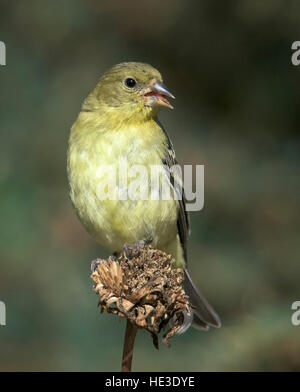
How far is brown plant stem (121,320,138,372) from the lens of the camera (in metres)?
2.46

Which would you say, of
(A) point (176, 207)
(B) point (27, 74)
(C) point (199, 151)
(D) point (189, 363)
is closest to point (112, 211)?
(A) point (176, 207)

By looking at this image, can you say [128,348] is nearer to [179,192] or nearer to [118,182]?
[118,182]

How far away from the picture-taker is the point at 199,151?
6090 mm

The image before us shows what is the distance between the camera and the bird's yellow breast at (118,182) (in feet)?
12.7

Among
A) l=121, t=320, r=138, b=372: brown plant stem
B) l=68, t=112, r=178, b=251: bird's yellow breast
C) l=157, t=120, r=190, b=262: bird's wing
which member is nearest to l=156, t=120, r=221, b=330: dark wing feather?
l=157, t=120, r=190, b=262: bird's wing

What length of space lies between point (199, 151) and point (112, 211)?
7.60 ft

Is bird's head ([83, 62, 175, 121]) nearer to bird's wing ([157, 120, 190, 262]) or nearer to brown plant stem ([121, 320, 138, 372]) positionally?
bird's wing ([157, 120, 190, 262])

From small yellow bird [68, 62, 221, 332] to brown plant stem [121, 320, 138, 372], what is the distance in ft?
3.99

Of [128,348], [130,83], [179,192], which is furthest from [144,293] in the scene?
[130,83]

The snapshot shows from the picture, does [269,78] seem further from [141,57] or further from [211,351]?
[211,351]

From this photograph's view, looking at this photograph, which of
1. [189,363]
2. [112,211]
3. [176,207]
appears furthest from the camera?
[189,363]

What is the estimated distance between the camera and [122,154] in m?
3.89

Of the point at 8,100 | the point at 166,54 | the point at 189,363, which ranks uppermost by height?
the point at 166,54

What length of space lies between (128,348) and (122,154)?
1553mm
